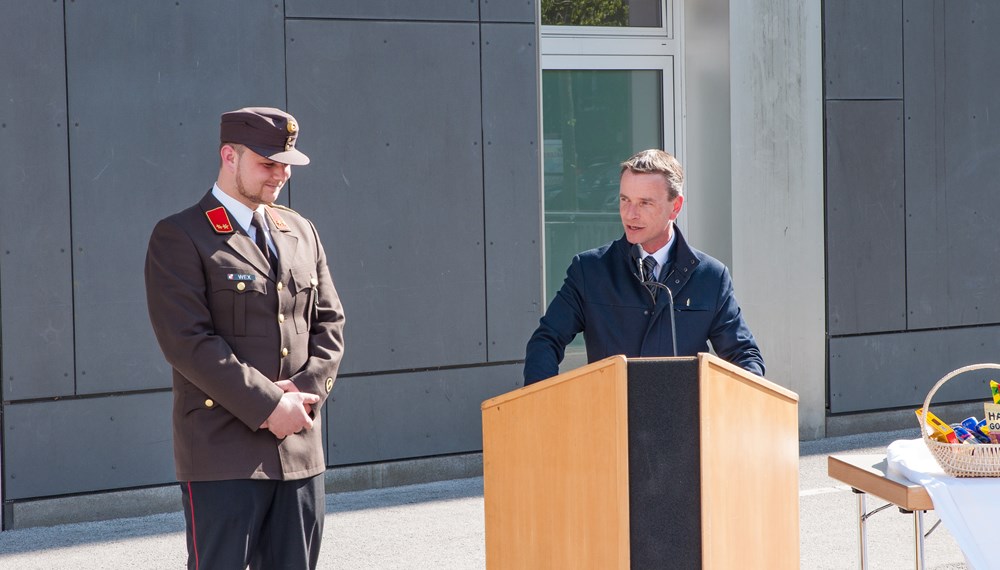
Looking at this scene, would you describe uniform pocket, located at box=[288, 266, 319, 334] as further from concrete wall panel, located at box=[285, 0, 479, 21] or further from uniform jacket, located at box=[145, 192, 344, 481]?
concrete wall panel, located at box=[285, 0, 479, 21]

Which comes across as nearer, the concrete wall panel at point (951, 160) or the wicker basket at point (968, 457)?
the wicker basket at point (968, 457)

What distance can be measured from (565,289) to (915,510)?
52.0 inches

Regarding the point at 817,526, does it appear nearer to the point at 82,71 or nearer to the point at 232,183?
the point at 232,183

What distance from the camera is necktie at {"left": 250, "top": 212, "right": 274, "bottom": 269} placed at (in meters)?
3.83

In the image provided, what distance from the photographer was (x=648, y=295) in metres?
3.85

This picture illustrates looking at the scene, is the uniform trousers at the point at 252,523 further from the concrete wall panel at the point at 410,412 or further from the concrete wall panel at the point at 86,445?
the concrete wall panel at the point at 410,412

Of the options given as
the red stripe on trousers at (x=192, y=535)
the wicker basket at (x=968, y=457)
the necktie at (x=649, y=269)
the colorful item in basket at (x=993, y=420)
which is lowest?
the red stripe on trousers at (x=192, y=535)

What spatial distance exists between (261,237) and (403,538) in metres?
2.69

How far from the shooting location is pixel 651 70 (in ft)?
28.2

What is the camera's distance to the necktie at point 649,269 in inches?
152

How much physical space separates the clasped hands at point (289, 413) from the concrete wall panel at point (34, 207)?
302cm

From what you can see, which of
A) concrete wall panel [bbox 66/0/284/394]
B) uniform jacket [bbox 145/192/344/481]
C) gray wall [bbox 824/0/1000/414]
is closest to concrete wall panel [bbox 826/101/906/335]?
gray wall [bbox 824/0/1000/414]

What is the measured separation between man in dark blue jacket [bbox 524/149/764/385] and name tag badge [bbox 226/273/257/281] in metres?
0.90

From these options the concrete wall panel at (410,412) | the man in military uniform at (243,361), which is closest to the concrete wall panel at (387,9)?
the concrete wall panel at (410,412)
